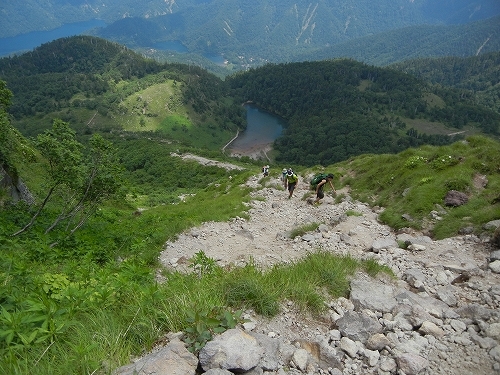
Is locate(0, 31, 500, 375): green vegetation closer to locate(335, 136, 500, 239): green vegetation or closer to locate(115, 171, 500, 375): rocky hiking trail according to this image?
locate(335, 136, 500, 239): green vegetation

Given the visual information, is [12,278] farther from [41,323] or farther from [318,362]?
[318,362]

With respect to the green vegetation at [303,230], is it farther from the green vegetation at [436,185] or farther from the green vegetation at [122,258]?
the green vegetation at [436,185]

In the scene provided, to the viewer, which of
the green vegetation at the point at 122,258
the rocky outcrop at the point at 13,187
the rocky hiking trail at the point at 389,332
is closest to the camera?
the green vegetation at the point at 122,258

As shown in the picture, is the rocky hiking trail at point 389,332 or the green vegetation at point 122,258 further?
the rocky hiking trail at point 389,332

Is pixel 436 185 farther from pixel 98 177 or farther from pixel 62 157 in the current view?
pixel 62 157

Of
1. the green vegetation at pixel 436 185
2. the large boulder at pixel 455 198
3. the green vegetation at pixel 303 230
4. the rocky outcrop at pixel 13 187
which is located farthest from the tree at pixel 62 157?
the large boulder at pixel 455 198

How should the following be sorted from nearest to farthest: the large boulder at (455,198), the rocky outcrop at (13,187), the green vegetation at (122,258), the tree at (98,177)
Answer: the green vegetation at (122,258)
the tree at (98,177)
the large boulder at (455,198)
the rocky outcrop at (13,187)

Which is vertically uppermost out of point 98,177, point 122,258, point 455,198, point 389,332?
point 98,177

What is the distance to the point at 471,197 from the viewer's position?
1326cm

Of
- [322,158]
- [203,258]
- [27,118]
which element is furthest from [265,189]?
[27,118]

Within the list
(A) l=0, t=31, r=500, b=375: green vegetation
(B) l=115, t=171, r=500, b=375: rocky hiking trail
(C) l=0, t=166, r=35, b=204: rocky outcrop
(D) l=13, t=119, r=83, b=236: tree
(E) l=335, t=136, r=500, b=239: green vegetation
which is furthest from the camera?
(C) l=0, t=166, r=35, b=204: rocky outcrop

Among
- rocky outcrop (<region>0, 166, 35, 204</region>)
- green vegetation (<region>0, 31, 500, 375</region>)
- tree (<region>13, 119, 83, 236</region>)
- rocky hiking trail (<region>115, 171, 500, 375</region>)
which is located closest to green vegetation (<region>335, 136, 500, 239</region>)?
green vegetation (<region>0, 31, 500, 375</region>)

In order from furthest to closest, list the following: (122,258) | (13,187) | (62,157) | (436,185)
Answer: (13,187), (436,185), (62,157), (122,258)

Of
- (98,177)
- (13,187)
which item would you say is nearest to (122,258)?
(98,177)
